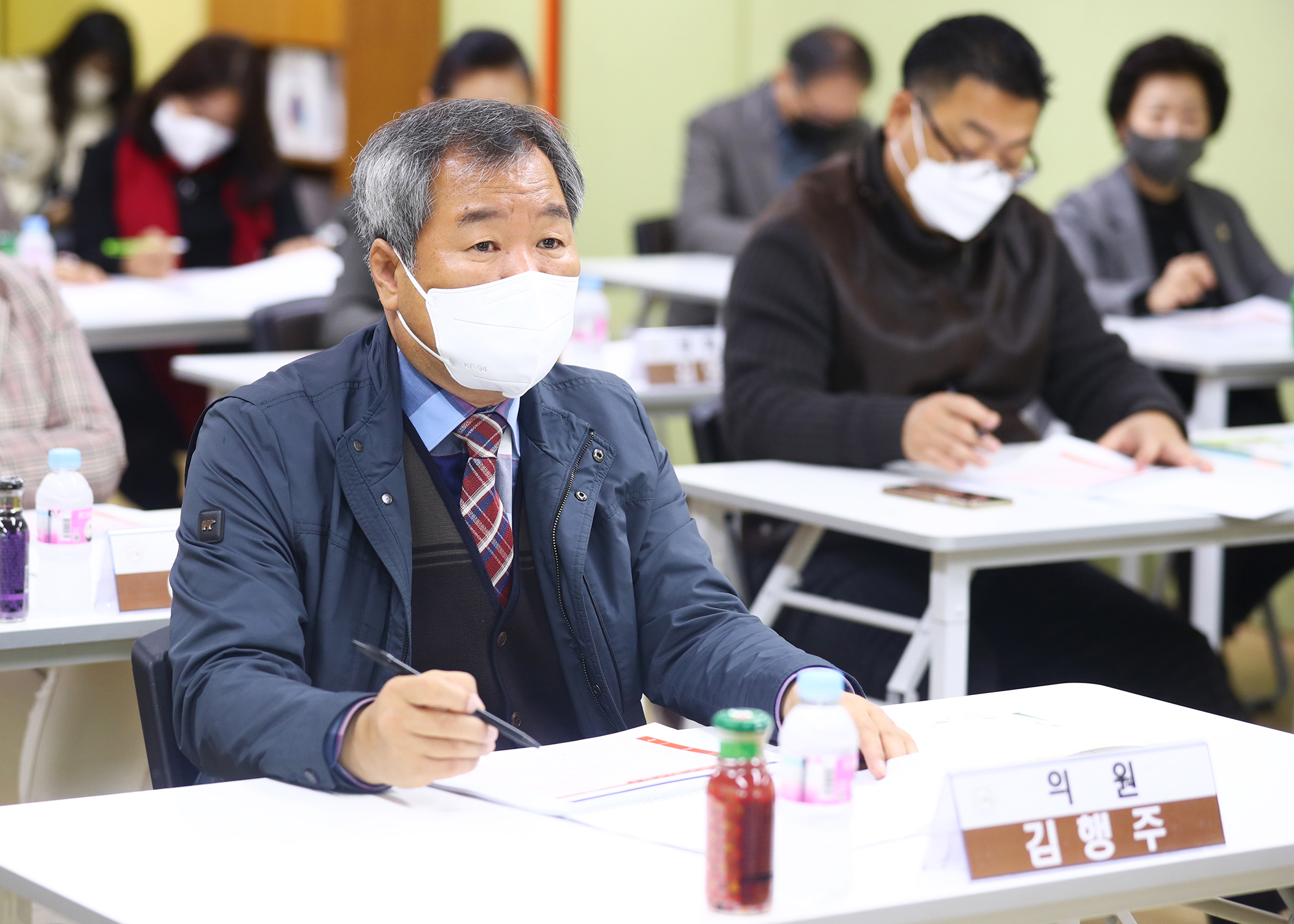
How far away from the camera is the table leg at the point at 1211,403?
3980mm

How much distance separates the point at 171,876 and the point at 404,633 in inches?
18.7

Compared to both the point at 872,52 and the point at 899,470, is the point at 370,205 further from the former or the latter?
the point at 872,52

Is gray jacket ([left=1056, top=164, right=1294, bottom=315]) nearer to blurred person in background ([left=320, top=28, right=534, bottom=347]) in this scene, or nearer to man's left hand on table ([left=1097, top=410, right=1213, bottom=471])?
blurred person in background ([left=320, top=28, right=534, bottom=347])

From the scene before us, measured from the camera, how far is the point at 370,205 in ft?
5.82

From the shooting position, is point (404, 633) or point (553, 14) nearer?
point (404, 633)


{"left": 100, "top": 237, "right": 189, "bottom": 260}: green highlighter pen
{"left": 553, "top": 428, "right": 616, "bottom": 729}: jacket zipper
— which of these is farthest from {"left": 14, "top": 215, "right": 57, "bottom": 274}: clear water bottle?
{"left": 553, "top": 428, "right": 616, "bottom": 729}: jacket zipper

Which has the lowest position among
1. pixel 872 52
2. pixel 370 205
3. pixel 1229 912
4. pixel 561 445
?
pixel 1229 912

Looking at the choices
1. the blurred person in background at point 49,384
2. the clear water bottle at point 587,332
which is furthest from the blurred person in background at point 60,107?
the blurred person in background at point 49,384

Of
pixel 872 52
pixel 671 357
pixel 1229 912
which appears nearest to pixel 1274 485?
pixel 1229 912

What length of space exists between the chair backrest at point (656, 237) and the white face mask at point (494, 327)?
13.8ft

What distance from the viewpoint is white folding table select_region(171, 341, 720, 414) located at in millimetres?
3520

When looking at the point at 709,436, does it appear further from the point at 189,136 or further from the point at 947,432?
the point at 189,136

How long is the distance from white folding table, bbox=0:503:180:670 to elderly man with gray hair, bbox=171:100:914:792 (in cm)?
44

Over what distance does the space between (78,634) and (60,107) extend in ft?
16.8
